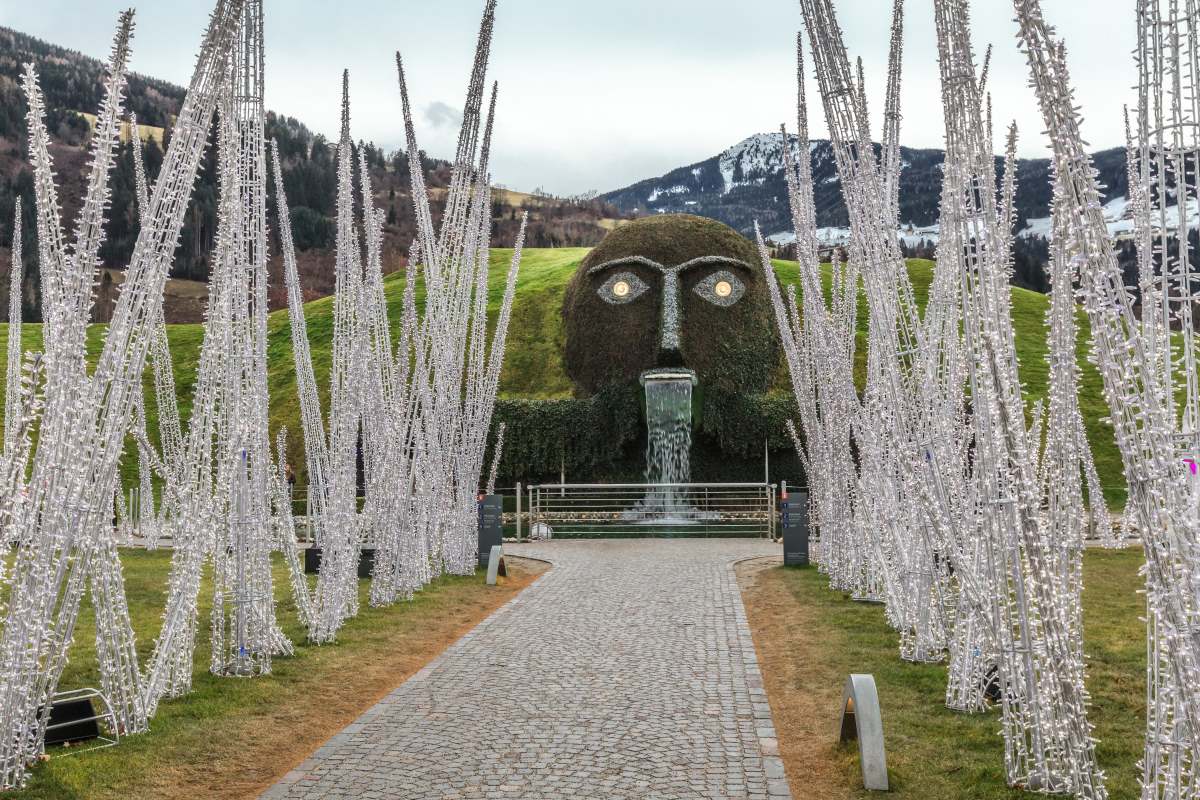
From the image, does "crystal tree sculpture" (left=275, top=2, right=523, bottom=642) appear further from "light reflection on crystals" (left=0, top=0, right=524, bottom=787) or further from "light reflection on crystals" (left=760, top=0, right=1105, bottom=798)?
"light reflection on crystals" (left=760, top=0, right=1105, bottom=798)

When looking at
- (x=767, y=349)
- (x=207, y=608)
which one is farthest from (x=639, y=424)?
(x=207, y=608)

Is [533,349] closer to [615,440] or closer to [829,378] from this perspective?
[615,440]

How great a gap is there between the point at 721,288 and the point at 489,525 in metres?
11.4

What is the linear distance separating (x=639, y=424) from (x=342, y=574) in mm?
14228

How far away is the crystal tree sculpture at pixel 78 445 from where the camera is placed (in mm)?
4285

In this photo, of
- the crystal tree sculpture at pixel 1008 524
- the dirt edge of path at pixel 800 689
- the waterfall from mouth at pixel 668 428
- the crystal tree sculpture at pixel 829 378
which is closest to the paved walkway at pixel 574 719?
the dirt edge of path at pixel 800 689

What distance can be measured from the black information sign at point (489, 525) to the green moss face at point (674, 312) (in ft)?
29.5

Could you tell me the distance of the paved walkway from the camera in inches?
174

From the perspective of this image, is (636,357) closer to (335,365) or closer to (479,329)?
(479,329)

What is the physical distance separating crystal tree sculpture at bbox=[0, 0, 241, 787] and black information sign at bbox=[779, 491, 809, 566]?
9349 mm

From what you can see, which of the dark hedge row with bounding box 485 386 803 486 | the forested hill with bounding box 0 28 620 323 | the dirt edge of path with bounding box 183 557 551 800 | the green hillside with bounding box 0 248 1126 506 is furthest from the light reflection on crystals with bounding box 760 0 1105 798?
the forested hill with bounding box 0 28 620 323

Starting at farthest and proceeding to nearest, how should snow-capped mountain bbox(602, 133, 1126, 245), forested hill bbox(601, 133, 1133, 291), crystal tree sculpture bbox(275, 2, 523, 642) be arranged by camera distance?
snow-capped mountain bbox(602, 133, 1126, 245) → forested hill bbox(601, 133, 1133, 291) → crystal tree sculpture bbox(275, 2, 523, 642)

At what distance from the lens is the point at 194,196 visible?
6750 cm

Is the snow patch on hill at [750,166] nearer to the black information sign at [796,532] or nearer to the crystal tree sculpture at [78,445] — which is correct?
the black information sign at [796,532]
